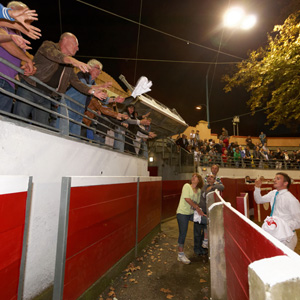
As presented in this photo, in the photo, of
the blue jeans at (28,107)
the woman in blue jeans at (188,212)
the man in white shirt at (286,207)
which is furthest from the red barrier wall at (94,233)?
the man in white shirt at (286,207)

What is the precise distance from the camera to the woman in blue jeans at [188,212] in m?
5.25

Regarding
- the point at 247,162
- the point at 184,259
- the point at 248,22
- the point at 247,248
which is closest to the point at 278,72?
the point at 248,22

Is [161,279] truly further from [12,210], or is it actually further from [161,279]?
[12,210]

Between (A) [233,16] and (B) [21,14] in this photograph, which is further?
(A) [233,16]

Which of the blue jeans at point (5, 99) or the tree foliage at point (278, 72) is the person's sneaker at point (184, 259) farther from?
the tree foliage at point (278, 72)

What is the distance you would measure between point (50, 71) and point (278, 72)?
9.27 m

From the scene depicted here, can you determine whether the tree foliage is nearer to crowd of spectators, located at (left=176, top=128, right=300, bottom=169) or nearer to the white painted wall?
crowd of spectators, located at (left=176, top=128, right=300, bottom=169)

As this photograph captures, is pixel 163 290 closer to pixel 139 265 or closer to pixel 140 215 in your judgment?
pixel 139 265

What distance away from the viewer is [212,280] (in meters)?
2.97

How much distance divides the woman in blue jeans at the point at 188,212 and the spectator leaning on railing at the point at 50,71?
378 centimetres

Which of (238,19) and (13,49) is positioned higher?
(238,19)

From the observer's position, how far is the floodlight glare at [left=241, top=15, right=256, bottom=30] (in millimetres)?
8403

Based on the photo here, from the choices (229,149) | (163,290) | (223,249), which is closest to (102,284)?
(163,290)

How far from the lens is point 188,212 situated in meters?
5.32
